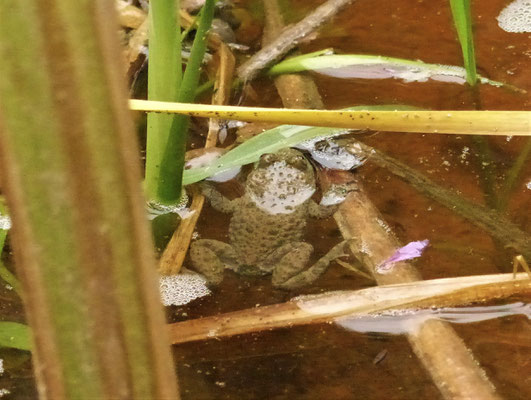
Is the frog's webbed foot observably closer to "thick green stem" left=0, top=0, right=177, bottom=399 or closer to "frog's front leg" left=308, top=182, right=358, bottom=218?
"frog's front leg" left=308, top=182, right=358, bottom=218

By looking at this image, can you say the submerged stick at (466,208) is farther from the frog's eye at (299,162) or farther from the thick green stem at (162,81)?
the thick green stem at (162,81)

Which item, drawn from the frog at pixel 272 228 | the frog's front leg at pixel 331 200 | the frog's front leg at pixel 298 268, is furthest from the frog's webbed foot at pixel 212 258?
the frog's front leg at pixel 331 200

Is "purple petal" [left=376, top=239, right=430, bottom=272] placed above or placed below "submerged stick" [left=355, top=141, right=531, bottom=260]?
below

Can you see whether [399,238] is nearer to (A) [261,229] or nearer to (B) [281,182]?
(A) [261,229]

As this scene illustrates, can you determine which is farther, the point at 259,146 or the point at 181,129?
the point at 259,146

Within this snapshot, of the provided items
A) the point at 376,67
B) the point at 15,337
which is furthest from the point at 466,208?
the point at 15,337

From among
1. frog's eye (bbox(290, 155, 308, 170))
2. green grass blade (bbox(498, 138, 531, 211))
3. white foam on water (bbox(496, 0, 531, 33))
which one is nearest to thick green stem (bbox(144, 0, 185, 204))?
frog's eye (bbox(290, 155, 308, 170))
